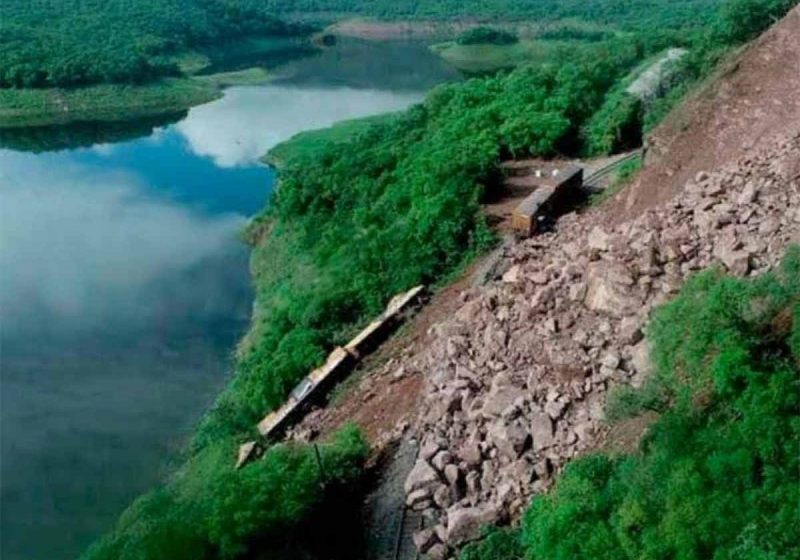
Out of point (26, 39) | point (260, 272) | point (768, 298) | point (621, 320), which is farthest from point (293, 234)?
point (26, 39)

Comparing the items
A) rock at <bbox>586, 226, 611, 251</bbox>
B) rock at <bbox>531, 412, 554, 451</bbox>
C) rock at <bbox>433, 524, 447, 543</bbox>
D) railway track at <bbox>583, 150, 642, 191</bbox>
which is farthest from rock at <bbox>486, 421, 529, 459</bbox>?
railway track at <bbox>583, 150, 642, 191</bbox>

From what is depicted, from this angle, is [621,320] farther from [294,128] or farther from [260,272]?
[294,128]

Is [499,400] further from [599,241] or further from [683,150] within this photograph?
[683,150]

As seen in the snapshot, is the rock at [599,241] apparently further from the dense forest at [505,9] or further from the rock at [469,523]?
the dense forest at [505,9]

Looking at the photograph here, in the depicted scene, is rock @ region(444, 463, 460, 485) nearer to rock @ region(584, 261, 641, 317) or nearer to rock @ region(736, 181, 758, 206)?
rock @ region(584, 261, 641, 317)

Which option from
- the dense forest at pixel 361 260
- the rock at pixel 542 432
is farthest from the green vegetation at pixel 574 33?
the rock at pixel 542 432

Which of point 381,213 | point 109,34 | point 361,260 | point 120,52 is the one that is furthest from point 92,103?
point 361,260
